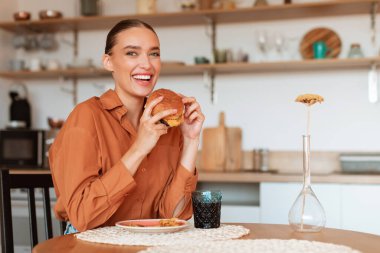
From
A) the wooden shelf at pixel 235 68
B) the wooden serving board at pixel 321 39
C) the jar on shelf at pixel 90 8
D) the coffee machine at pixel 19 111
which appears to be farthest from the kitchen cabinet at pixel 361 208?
the coffee machine at pixel 19 111

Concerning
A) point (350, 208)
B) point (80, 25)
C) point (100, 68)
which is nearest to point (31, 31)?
point (80, 25)

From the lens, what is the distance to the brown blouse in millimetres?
1463

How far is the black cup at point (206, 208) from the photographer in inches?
55.7

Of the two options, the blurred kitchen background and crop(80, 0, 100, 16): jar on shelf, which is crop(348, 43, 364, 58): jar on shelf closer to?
the blurred kitchen background

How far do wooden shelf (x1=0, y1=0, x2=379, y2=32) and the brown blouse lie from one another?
2005 mm

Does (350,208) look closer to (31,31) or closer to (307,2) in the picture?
(307,2)

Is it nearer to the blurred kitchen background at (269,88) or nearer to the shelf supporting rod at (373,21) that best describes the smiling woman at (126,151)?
the blurred kitchen background at (269,88)

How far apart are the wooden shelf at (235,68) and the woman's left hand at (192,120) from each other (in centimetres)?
196

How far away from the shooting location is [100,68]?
3986mm

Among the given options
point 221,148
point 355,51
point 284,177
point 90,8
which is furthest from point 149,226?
point 90,8

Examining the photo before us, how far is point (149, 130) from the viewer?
4.98 feet

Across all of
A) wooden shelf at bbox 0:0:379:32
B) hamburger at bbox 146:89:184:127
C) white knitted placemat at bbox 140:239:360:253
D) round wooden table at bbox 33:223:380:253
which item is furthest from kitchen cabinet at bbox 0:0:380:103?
white knitted placemat at bbox 140:239:360:253

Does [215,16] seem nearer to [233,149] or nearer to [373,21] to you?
[233,149]

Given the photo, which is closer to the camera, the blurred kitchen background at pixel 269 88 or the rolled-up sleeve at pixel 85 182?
the rolled-up sleeve at pixel 85 182
